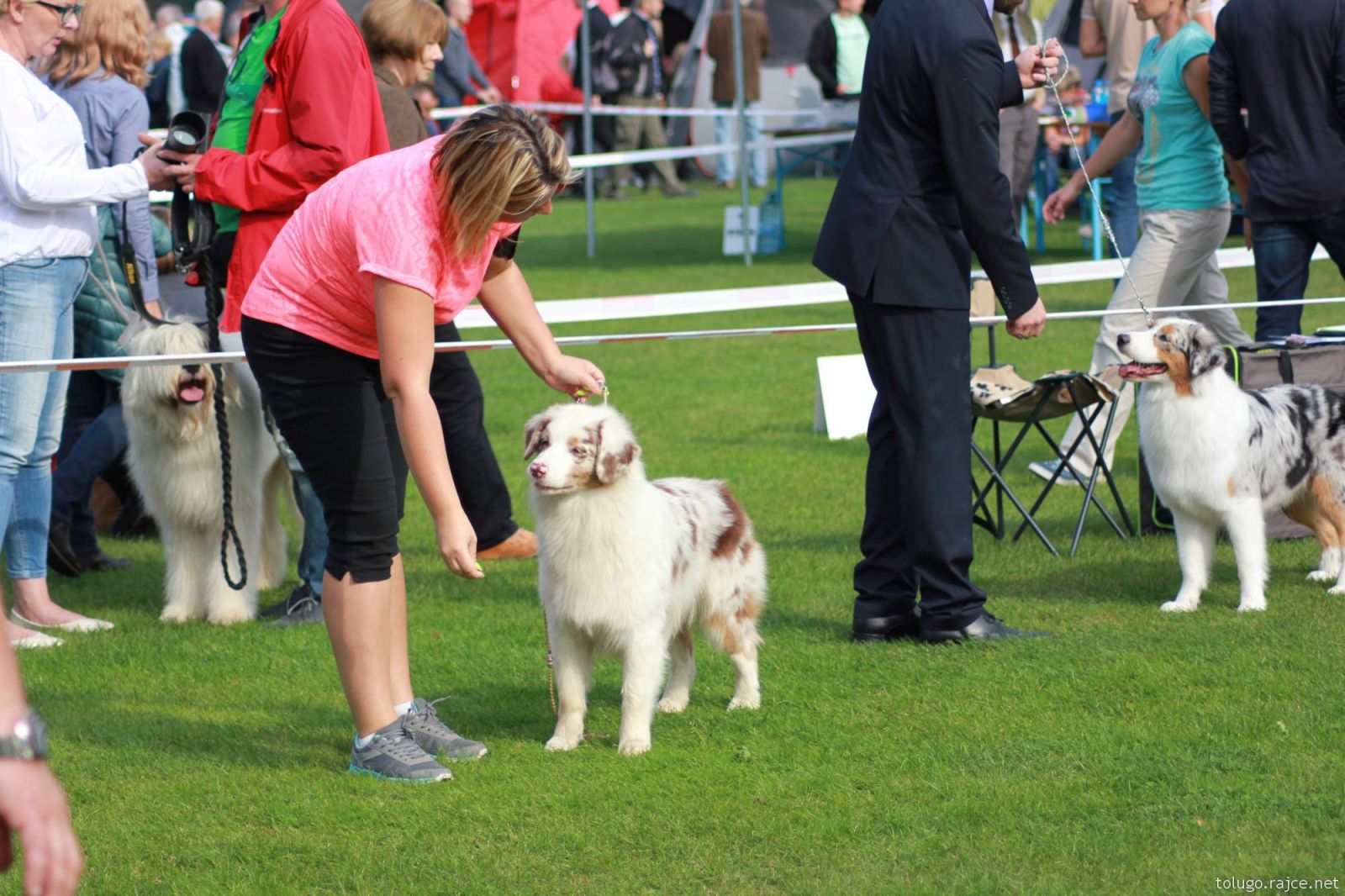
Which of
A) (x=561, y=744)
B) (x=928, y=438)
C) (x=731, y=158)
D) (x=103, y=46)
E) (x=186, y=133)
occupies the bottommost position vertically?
(x=731, y=158)

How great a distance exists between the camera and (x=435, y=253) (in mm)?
3414

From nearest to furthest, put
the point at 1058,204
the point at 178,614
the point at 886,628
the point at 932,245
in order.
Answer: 1. the point at 932,245
2. the point at 886,628
3. the point at 178,614
4. the point at 1058,204

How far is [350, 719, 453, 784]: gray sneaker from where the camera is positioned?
3.88 meters

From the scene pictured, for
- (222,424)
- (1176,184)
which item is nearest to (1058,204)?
(1176,184)

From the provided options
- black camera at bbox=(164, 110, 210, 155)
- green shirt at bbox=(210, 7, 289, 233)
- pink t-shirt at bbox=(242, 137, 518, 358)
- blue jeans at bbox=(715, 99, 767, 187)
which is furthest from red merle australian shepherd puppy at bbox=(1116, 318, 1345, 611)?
blue jeans at bbox=(715, 99, 767, 187)

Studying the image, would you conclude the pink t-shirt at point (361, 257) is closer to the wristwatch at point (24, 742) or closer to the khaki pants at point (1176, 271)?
the wristwatch at point (24, 742)

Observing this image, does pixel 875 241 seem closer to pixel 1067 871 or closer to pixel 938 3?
pixel 938 3

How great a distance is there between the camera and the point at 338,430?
3.72 m

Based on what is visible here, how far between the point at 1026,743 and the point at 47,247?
129 inches

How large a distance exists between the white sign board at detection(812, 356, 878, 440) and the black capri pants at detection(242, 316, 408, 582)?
15.1 feet

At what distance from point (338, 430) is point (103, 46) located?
11.0ft

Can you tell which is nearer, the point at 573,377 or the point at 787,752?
the point at 573,377

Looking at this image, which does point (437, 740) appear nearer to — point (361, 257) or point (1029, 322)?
point (361, 257)

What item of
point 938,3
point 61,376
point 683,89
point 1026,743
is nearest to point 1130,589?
point 1026,743
